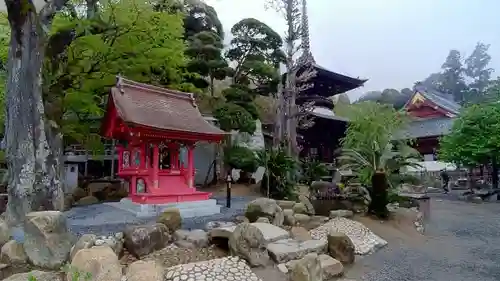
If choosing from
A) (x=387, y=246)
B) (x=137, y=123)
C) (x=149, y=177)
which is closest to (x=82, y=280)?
(x=137, y=123)

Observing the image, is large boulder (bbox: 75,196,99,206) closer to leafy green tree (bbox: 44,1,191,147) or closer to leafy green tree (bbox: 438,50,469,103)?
leafy green tree (bbox: 44,1,191,147)

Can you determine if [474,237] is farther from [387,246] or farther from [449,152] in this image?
[449,152]

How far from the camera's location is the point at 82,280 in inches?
213

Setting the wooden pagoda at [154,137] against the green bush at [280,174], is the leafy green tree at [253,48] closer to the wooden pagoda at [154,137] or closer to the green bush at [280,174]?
the green bush at [280,174]

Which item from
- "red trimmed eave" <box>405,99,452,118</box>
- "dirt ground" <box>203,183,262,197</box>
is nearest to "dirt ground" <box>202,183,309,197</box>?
"dirt ground" <box>203,183,262,197</box>

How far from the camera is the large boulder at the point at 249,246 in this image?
6.67 meters

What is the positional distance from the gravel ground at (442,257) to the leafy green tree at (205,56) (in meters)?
11.8

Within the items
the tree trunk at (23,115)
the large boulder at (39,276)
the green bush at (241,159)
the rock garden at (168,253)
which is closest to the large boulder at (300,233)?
the rock garden at (168,253)

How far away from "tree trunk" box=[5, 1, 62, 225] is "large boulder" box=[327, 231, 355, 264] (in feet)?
23.0

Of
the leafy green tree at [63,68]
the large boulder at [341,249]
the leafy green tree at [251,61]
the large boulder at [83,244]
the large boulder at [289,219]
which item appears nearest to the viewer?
the large boulder at [83,244]

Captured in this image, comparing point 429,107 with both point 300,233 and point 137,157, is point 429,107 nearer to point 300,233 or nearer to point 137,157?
point 300,233

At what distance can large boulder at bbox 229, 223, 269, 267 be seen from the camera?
263 inches

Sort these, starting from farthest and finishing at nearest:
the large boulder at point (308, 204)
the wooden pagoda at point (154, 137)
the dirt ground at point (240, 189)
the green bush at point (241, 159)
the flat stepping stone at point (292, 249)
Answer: the green bush at point (241, 159)
the dirt ground at point (240, 189)
the large boulder at point (308, 204)
the wooden pagoda at point (154, 137)
the flat stepping stone at point (292, 249)

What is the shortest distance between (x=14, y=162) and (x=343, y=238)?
25.6ft
